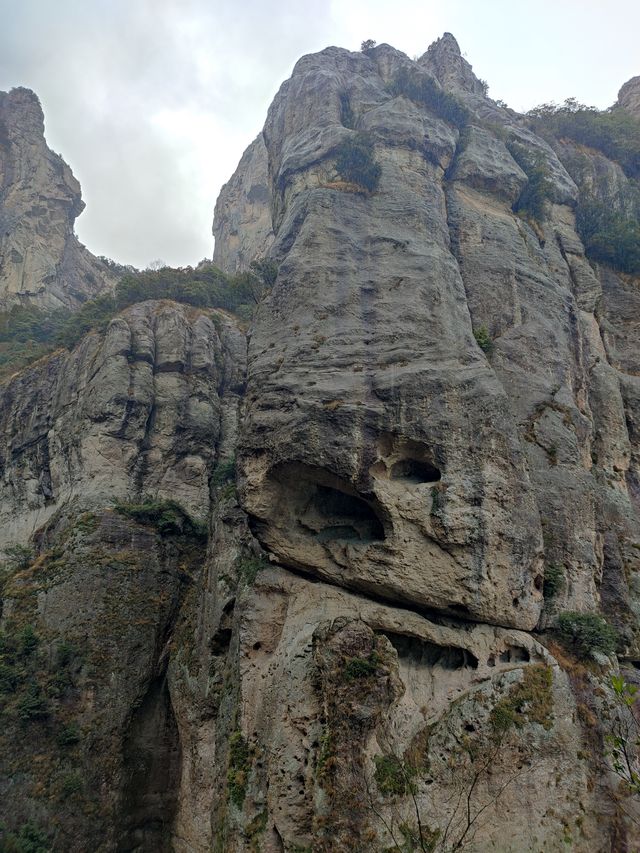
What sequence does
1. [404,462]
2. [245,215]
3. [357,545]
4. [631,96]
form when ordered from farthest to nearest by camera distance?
[245,215] → [631,96] → [404,462] → [357,545]

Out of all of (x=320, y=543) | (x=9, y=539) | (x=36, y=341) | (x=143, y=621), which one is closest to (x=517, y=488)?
(x=320, y=543)

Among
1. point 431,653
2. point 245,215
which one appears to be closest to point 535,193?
point 431,653

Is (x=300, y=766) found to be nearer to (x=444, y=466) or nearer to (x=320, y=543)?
(x=320, y=543)

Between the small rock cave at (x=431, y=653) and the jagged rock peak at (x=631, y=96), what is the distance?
4736 centimetres

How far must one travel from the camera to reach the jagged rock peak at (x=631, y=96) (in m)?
43.9

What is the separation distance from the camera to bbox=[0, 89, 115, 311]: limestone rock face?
174 feet

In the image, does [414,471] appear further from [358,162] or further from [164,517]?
[358,162]

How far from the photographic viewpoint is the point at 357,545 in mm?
15594

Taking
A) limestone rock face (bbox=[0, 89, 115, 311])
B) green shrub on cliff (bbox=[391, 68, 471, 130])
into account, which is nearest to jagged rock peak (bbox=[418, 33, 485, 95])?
green shrub on cliff (bbox=[391, 68, 471, 130])

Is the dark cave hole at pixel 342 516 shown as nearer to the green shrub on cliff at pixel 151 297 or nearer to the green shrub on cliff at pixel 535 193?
the green shrub on cliff at pixel 151 297

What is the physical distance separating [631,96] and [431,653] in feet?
170

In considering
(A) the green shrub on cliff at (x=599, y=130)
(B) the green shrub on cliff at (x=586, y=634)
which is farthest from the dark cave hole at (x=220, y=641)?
(A) the green shrub on cliff at (x=599, y=130)

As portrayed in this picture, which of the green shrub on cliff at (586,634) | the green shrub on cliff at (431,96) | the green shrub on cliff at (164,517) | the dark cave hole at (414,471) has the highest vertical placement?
the green shrub on cliff at (431,96)

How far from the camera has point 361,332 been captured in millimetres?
18750
